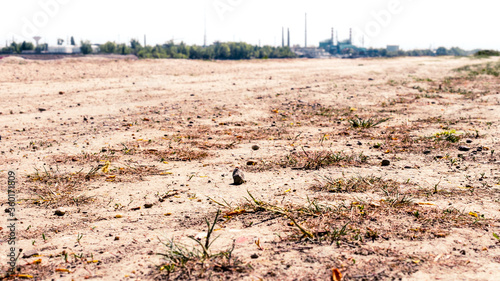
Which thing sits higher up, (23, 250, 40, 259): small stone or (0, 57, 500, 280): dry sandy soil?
(0, 57, 500, 280): dry sandy soil

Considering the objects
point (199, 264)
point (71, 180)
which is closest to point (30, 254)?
point (199, 264)

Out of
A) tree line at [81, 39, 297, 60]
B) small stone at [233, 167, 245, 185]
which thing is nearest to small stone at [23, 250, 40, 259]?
small stone at [233, 167, 245, 185]

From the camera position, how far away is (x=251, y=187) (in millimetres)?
3719

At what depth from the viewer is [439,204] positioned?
10.6ft

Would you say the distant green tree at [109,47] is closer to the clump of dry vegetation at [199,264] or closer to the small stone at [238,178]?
the small stone at [238,178]

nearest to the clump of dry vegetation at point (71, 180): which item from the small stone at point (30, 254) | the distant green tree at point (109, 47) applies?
the small stone at point (30, 254)

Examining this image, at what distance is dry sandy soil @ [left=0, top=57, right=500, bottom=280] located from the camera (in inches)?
93.5

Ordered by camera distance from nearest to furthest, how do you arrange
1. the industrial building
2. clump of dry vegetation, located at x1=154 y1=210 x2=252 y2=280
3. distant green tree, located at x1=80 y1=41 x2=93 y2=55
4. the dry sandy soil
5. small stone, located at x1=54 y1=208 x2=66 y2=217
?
1. clump of dry vegetation, located at x1=154 y1=210 x2=252 y2=280
2. the dry sandy soil
3. small stone, located at x1=54 y1=208 x2=66 y2=217
4. distant green tree, located at x1=80 y1=41 x2=93 y2=55
5. the industrial building

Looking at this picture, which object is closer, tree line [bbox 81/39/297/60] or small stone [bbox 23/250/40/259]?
small stone [bbox 23/250/40/259]

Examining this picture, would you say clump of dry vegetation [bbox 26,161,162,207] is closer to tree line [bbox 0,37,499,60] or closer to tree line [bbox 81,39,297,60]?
tree line [bbox 0,37,499,60]

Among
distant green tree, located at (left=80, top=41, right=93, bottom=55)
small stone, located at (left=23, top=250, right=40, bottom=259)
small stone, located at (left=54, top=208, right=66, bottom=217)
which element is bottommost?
small stone, located at (left=23, top=250, right=40, bottom=259)

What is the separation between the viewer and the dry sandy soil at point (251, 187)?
2375mm

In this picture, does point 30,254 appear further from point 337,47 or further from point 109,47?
point 337,47

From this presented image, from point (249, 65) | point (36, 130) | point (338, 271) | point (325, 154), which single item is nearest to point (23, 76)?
point (36, 130)
